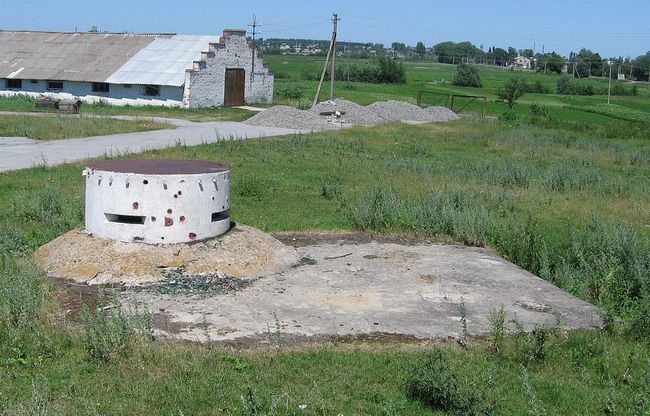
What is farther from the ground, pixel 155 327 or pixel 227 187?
pixel 227 187

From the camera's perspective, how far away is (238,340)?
745 centimetres

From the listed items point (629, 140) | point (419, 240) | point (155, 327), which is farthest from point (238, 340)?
point (629, 140)

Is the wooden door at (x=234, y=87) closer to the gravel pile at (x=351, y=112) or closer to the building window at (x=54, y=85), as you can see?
the gravel pile at (x=351, y=112)

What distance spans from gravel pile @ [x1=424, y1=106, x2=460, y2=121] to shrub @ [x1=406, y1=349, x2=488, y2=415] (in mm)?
34913

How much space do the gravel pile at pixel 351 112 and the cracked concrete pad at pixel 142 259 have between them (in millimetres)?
25937

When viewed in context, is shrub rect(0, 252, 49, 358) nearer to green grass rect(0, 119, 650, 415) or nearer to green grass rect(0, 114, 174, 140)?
green grass rect(0, 119, 650, 415)

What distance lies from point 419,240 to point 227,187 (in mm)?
3266

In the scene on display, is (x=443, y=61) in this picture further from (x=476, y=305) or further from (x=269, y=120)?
(x=476, y=305)

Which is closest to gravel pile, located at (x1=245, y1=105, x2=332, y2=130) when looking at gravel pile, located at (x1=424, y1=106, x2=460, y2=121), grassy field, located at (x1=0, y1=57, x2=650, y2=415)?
gravel pile, located at (x1=424, y1=106, x2=460, y2=121)

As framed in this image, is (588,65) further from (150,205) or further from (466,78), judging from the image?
(150,205)

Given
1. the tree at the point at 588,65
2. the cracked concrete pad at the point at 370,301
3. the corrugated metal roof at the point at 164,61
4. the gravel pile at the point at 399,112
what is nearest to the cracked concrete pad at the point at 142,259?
the cracked concrete pad at the point at 370,301

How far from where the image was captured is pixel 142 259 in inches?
373

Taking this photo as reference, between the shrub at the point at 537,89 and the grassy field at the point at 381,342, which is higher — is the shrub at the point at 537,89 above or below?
above

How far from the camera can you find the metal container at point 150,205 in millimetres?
9648
